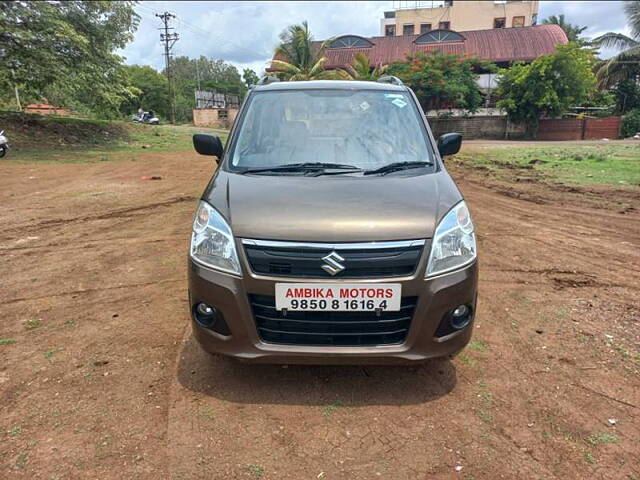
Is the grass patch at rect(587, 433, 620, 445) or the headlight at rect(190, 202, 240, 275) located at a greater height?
the headlight at rect(190, 202, 240, 275)

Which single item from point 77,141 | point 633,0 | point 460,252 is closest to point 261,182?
point 460,252

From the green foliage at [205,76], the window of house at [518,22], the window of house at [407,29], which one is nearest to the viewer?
the window of house at [518,22]

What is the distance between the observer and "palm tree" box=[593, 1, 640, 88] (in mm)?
33625

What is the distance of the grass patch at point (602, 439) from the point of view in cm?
244

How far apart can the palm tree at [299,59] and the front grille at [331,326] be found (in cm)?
3249

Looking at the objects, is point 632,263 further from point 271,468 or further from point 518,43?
point 518,43

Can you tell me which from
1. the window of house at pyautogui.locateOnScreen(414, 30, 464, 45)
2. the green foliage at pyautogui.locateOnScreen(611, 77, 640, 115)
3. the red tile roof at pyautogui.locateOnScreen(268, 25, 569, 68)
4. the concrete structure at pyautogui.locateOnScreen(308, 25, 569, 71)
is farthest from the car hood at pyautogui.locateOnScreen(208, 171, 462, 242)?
the window of house at pyautogui.locateOnScreen(414, 30, 464, 45)

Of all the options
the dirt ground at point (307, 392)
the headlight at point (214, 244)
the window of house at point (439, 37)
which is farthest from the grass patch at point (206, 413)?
the window of house at point (439, 37)

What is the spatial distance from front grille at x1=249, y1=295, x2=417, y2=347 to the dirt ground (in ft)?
1.32

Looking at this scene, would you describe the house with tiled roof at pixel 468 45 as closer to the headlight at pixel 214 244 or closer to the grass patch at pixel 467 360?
the grass patch at pixel 467 360

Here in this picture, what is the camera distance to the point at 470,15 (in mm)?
52469

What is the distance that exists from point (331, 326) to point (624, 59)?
39994 mm

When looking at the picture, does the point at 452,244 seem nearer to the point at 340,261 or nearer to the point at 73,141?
the point at 340,261

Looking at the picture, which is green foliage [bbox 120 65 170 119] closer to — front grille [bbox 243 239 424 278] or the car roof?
the car roof
